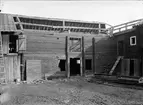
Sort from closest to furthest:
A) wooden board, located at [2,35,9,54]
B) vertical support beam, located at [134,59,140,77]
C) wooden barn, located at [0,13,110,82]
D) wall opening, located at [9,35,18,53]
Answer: wooden board, located at [2,35,9,54]
wooden barn, located at [0,13,110,82]
wall opening, located at [9,35,18,53]
vertical support beam, located at [134,59,140,77]

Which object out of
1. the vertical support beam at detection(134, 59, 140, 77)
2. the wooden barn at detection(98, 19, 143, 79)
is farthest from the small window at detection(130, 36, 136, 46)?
the vertical support beam at detection(134, 59, 140, 77)

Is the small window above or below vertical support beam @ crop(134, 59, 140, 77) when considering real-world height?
above

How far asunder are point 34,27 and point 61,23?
4603mm

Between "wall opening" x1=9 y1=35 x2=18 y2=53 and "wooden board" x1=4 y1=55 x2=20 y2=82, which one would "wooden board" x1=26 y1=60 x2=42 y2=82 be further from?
"wall opening" x1=9 y1=35 x2=18 y2=53

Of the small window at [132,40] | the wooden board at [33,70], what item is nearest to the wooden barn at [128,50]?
the small window at [132,40]

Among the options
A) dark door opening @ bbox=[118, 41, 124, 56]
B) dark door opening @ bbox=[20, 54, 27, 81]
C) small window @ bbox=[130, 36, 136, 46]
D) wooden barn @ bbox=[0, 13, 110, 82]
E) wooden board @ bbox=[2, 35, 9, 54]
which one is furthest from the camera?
dark door opening @ bbox=[118, 41, 124, 56]

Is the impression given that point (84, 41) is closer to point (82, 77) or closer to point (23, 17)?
point (82, 77)

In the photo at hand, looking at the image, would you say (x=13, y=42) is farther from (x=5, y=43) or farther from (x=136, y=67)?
(x=136, y=67)

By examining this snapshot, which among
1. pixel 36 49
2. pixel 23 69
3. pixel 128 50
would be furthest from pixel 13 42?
pixel 128 50

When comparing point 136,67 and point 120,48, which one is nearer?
point 136,67

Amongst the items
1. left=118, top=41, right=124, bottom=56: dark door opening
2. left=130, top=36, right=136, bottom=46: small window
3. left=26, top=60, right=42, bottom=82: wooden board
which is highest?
left=130, top=36, right=136, bottom=46: small window

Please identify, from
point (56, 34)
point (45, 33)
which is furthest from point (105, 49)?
point (45, 33)

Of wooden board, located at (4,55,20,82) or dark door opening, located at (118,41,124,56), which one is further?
dark door opening, located at (118,41,124,56)

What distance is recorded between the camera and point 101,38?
2005cm
